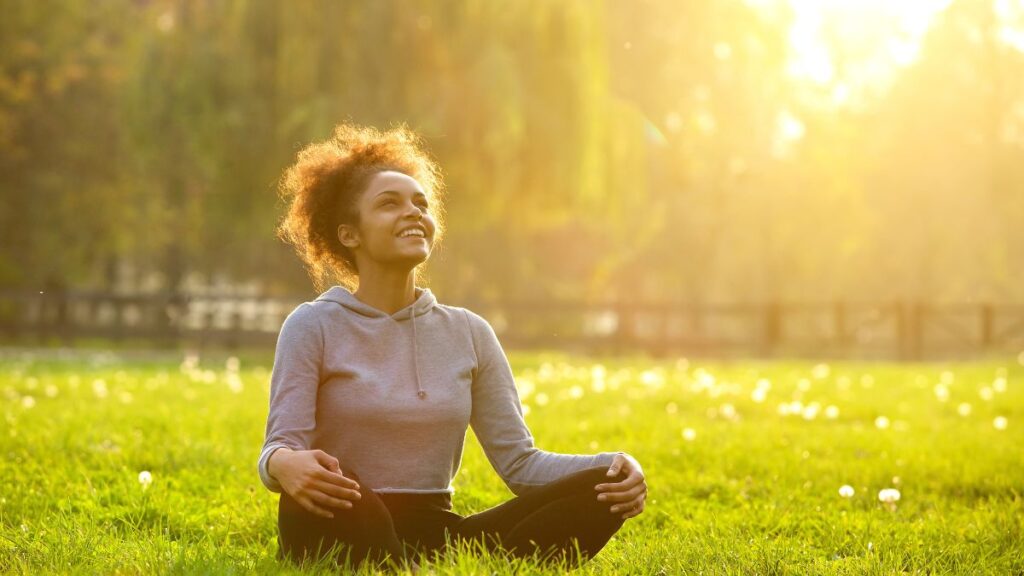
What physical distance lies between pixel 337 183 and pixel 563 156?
1549 centimetres

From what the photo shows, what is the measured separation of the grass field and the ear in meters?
1.00

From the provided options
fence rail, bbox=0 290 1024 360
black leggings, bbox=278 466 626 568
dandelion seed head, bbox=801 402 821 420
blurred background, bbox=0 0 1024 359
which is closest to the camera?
black leggings, bbox=278 466 626 568

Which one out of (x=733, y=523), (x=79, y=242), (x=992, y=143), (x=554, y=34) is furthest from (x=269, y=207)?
(x=992, y=143)

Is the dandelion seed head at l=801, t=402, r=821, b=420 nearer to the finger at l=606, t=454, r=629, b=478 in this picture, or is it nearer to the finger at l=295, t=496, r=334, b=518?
→ the finger at l=606, t=454, r=629, b=478

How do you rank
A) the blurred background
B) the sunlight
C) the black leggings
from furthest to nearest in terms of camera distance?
the sunlight < the blurred background < the black leggings

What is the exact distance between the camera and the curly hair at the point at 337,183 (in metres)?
3.65

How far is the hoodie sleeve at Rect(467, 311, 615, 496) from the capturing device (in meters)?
3.61

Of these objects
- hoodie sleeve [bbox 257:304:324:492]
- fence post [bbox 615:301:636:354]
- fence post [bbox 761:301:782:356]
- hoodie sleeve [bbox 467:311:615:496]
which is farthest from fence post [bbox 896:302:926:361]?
hoodie sleeve [bbox 257:304:324:492]

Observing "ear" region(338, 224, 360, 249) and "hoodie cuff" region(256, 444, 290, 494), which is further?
"ear" region(338, 224, 360, 249)

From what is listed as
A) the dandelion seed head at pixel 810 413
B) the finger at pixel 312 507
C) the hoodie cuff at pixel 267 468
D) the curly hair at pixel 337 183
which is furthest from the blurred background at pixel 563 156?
the finger at pixel 312 507

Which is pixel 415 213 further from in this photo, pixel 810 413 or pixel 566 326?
pixel 566 326

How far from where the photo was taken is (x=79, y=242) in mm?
26266

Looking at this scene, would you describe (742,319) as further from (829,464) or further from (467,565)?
(467,565)

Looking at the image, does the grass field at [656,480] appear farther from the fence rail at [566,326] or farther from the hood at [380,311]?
the fence rail at [566,326]
